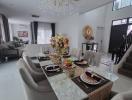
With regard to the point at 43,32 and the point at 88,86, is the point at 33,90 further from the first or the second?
the point at 43,32

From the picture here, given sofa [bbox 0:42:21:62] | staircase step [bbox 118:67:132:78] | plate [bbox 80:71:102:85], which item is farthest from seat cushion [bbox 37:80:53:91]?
sofa [bbox 0:42:21:62]

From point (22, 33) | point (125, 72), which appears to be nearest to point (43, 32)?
point (22, 33)

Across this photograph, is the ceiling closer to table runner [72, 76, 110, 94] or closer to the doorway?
table runner [72, 76, 110, 94]

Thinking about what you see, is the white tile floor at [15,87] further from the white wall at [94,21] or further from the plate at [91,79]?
the white wall at [94,21]

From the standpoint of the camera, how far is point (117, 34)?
6777mm

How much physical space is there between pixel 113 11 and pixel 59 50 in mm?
6780

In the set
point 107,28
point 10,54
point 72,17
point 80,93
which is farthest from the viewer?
point 107,28

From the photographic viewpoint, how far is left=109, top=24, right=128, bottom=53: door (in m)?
6.45

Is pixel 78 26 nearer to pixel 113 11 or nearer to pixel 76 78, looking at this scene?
pixel 113 11

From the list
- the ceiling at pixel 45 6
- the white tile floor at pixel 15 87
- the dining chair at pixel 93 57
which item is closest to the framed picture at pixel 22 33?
the ceiling at pixel 45 6

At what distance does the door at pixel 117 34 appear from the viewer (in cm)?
645

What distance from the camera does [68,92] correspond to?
107 centimetres

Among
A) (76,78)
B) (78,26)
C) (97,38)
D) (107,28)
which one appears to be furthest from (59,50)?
(107,28)

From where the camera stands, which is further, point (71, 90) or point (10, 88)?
point (10, 88)
